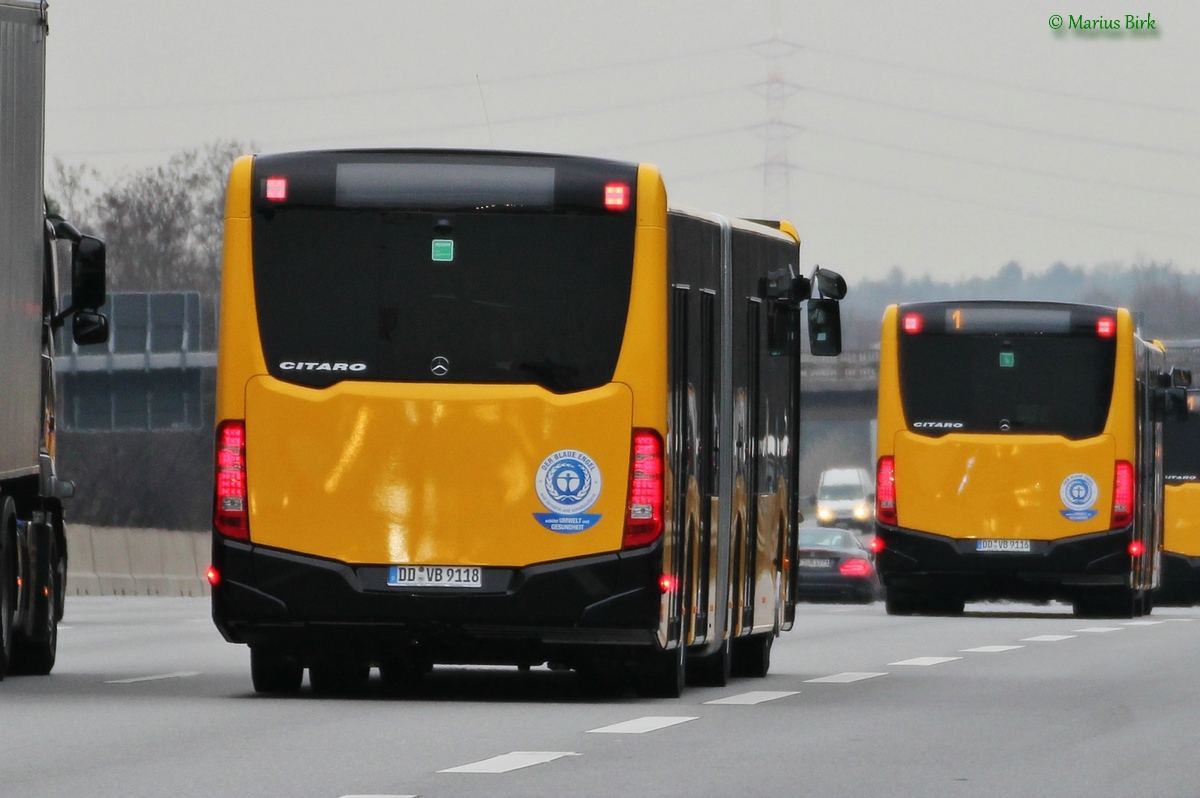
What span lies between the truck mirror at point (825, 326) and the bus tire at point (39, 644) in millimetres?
4835

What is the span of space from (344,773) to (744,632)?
696cm

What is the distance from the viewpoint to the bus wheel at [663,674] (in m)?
15.5

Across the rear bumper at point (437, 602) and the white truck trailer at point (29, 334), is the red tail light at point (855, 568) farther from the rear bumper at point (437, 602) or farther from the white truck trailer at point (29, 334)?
the rear bumper at point (437, 602)

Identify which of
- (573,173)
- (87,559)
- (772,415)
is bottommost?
(87,559)

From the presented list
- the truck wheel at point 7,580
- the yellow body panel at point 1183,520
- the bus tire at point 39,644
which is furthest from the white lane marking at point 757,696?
the yellow body panel at point 1183,520

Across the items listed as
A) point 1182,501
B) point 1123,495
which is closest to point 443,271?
point 1123,495

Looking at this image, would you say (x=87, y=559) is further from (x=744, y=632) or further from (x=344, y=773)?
(x=344, y=773)

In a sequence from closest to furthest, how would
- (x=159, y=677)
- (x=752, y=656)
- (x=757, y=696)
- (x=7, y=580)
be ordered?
(x=757, y=696) < (x=7, y=580) < (x=159, y=677) < (x=752, y=656)

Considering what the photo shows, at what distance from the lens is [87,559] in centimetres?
4441

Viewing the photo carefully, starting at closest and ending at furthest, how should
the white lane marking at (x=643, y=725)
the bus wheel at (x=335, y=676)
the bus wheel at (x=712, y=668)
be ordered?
the white lane marking at (x=643, y=725) < the bus wheel at (x=335, y=676) < the bus wheel at (x=712, y=668)

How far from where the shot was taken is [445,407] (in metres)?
14.9

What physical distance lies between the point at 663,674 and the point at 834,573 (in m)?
27.8

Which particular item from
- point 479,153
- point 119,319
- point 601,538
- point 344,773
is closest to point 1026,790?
point 344,773

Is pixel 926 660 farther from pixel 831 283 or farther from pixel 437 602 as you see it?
pixel 437 602
